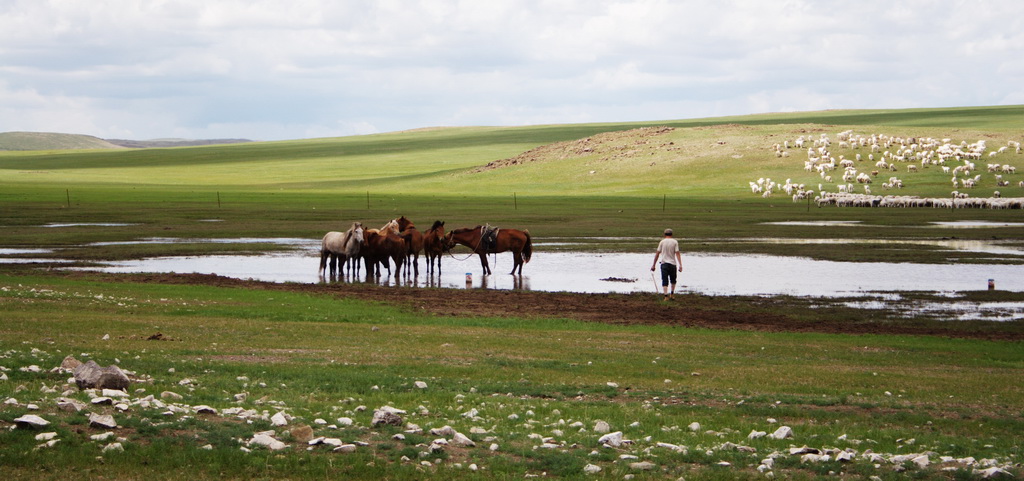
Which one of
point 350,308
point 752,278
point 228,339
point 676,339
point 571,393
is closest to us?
point 571,393

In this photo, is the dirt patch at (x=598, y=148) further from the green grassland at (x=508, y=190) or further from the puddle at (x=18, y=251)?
the puddle at (x=18, y=251)

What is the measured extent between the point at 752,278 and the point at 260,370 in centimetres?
2345

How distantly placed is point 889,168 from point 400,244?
81725 mm

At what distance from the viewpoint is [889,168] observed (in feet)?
341

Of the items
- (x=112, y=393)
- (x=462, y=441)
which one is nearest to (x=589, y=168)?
(x=112, y=393)

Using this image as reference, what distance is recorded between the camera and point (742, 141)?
414 ft

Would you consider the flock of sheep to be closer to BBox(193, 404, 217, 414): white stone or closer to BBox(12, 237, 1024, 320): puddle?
BBox(12, 237, 1024, 320): puddle

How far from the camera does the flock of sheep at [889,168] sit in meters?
86.2

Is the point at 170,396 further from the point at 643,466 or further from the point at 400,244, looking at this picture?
the point at 400,244

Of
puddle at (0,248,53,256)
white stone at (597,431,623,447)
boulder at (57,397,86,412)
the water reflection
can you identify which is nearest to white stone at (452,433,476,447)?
white stone at (597,431,623,447)

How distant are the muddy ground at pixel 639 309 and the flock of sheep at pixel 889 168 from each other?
6326cm

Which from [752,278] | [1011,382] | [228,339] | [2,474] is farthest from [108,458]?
[752,278]

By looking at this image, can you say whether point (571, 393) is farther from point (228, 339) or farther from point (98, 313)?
point (98, 313)

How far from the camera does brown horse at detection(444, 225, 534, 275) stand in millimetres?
35969
